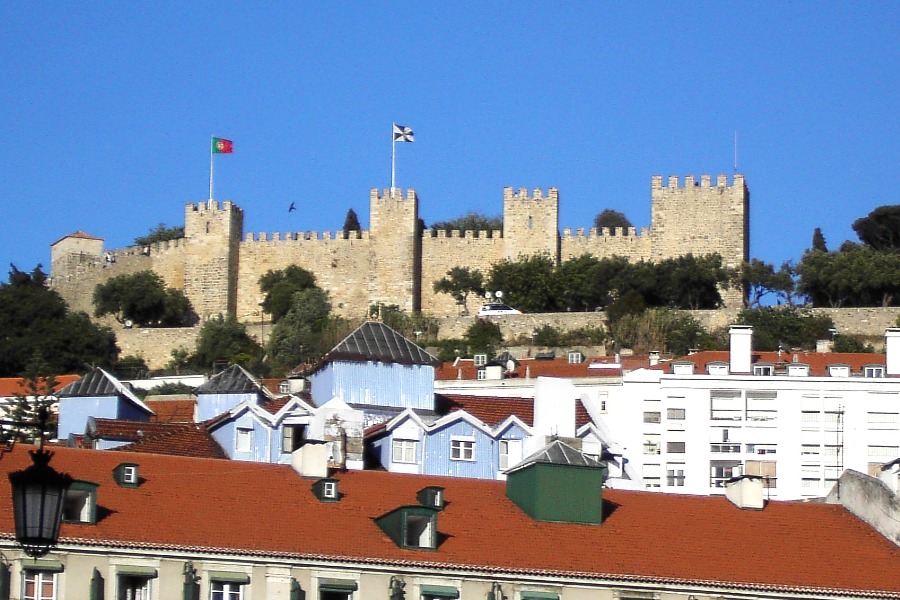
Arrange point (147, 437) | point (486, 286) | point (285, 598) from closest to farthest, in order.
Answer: point (285, 598)
point (147, 437)
point (486, 286)

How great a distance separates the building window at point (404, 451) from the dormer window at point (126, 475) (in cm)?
776

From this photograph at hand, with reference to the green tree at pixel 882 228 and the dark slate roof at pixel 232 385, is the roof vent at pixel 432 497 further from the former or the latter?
the green tree at pixel 882 228

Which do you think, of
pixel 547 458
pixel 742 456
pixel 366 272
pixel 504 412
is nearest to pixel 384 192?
pixel 366 272

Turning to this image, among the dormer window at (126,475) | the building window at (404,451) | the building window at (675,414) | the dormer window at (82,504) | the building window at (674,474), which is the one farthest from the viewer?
the building window at (675,414)

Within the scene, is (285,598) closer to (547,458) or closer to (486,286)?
(547,458)

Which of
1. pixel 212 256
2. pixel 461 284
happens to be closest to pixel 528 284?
pixel 461 284

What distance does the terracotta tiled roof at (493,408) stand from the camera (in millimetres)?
33438

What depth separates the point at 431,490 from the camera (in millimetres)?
23469

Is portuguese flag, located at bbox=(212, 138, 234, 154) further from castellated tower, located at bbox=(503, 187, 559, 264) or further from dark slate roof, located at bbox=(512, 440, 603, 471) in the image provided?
dark slate roof, located at bbox=(512, 440, 603, 471)

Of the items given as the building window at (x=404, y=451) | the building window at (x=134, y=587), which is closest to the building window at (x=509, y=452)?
the building window at (x=404, y=451)

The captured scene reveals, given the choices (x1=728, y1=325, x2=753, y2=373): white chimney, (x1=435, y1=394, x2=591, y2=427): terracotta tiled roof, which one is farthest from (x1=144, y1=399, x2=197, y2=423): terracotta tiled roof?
(x1=728, y1=325, x2=753, y2=373): white chimney

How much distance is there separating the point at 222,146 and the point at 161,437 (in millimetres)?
49041

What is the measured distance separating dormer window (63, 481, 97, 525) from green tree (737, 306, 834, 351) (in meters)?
42.9

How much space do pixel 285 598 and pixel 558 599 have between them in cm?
282
